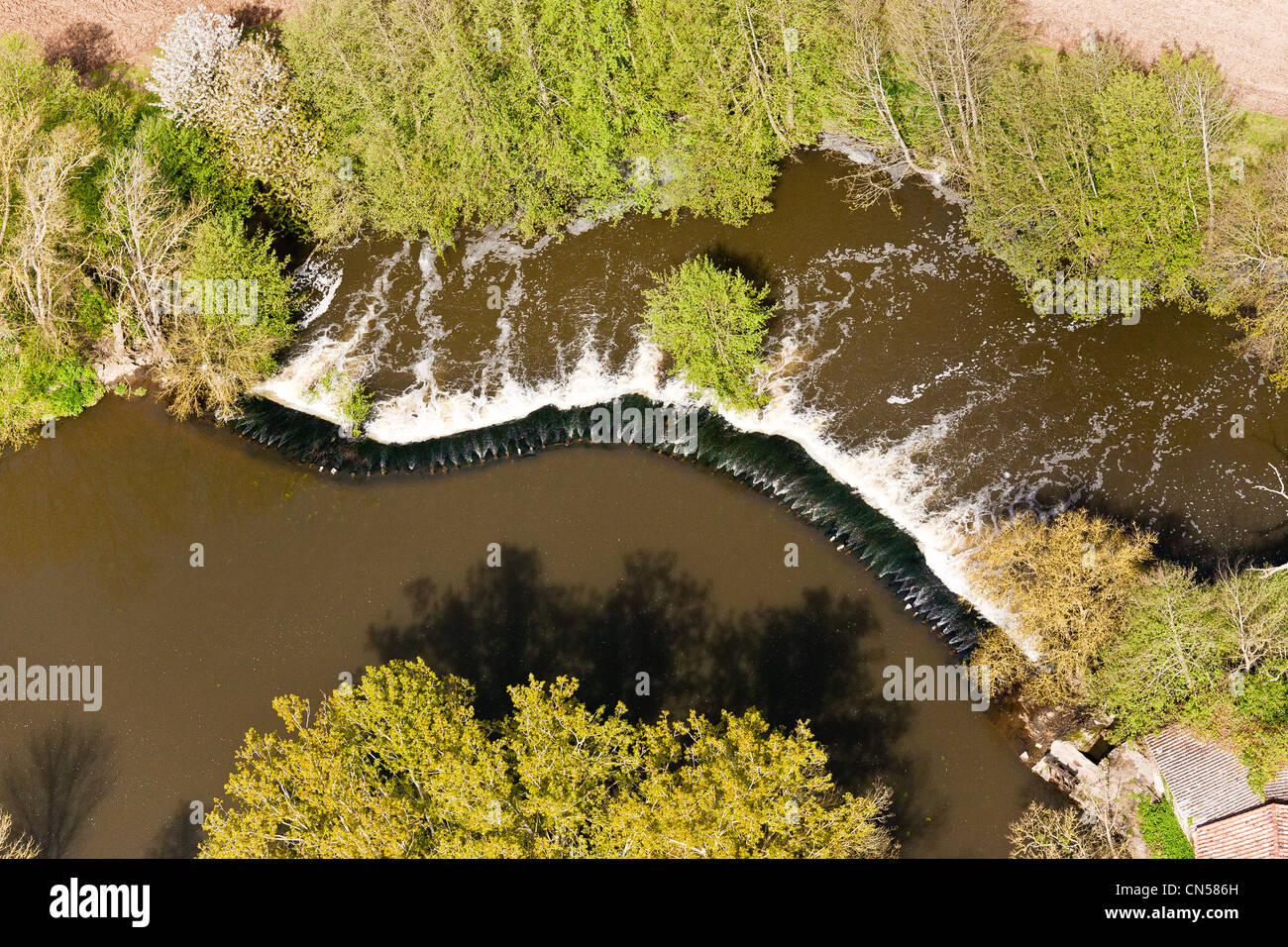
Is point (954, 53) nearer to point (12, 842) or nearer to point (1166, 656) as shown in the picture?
point (1166, 656)

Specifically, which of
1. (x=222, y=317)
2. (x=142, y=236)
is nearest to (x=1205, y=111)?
(x=222, y=317)

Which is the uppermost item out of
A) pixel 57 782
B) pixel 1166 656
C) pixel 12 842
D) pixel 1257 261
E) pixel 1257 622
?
pixel 1257 261

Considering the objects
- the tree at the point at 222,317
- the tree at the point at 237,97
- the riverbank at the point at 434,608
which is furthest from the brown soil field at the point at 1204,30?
the tree at the point at 222,317

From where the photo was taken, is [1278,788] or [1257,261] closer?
[1278,788]

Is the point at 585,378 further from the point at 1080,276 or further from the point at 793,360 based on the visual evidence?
the point at 1080,276

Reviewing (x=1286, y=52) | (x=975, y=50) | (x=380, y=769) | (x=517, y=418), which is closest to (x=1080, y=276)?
(x=975, y=50)

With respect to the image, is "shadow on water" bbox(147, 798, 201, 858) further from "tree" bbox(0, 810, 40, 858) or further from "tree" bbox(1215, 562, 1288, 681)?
"tree" bbox(1215, 562, 1288, 681)

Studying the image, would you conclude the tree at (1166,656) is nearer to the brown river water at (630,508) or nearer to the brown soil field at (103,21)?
the brown river water at (630,508)

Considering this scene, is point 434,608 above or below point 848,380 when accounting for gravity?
below
